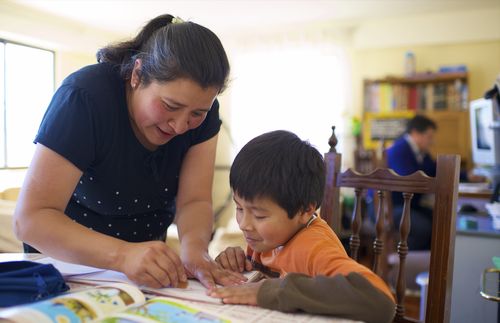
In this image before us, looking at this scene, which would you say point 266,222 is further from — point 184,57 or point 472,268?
point 472,268

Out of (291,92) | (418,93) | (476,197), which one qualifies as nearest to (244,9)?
(291,92)

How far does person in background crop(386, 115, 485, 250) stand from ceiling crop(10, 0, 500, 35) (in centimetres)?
128

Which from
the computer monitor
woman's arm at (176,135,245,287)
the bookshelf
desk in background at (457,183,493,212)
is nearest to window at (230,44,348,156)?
the bookshelf

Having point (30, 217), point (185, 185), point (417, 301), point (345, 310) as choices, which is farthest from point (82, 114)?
point (417, 301)

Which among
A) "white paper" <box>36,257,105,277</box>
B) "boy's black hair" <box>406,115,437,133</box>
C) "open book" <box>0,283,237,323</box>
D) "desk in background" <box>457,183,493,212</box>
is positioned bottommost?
"desk in background" <box>457,183,493,212</box>

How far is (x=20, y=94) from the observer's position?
13.8 feet

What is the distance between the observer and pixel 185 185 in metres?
1.20

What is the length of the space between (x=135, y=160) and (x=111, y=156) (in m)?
0.07

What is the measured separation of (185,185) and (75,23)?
4136mm

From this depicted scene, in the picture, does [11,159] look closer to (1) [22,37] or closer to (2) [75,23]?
(1) [22,37]

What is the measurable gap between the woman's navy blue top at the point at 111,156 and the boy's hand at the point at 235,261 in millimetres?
285

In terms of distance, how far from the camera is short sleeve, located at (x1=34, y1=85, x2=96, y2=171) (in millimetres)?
891

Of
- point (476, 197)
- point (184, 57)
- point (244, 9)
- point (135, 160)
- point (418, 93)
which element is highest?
point (244, 9)

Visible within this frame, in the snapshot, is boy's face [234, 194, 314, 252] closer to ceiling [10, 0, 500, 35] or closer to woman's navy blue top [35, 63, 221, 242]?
woman's navy blue top [35, 63, 221, 242]
